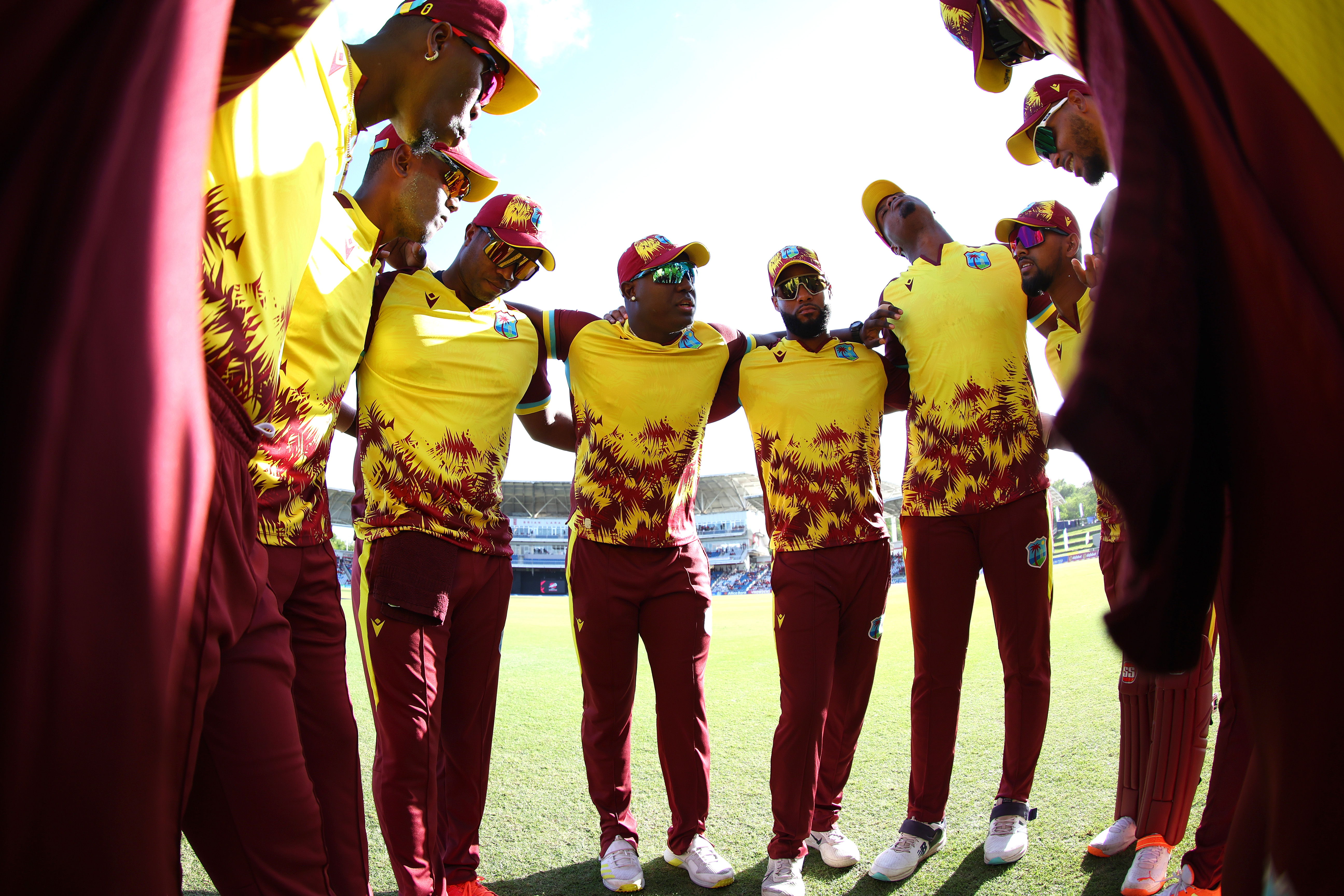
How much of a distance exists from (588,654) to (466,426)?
49.4 inches

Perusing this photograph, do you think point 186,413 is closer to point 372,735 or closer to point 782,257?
point 782,257

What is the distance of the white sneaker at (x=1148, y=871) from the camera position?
9.68ft

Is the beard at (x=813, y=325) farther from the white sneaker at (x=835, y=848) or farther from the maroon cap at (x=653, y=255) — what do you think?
the white sneaker at (x=835, y=848)

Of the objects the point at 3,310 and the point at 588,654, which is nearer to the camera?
the point at 3,310

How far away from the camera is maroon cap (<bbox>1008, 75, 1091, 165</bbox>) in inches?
145

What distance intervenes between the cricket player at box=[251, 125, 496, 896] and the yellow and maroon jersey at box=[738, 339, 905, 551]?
2.23m

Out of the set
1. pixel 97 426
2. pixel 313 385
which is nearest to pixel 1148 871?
pixel 313 385

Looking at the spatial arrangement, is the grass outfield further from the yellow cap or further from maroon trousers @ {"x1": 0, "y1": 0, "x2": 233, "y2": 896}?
the yellow cap

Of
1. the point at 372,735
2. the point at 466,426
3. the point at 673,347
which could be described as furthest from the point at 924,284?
the point at 372,735

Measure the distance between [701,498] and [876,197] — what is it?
4693 centimetres

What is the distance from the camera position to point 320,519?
7.59 feet

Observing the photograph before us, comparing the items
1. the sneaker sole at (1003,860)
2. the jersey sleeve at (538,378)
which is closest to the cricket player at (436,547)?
the jersey sleeve at (538,378)

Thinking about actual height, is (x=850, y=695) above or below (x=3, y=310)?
below

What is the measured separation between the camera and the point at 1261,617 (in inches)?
29.8
